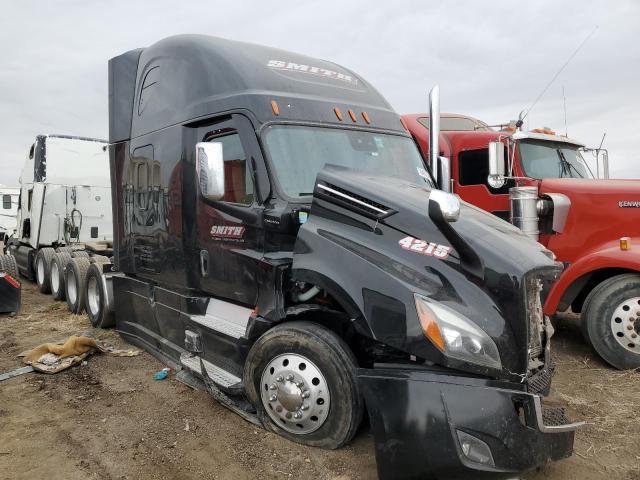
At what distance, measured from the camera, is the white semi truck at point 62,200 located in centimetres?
1010

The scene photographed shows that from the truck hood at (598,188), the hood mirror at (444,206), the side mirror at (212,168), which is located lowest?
the hood mirror at (444,206)

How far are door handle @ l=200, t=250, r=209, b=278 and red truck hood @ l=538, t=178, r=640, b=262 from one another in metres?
3.74

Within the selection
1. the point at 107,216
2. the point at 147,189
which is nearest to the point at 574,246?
the point at 147,189

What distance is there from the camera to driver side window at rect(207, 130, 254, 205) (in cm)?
392

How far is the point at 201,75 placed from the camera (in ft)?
14.4

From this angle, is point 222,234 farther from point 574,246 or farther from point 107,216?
point 107,216

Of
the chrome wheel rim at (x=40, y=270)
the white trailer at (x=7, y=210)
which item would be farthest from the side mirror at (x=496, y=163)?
the white trailer at (x=7, y=210)

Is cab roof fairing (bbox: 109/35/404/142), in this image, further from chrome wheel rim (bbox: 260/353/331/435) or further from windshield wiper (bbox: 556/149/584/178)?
windshield wiper (bbox: 556/149/584/178)

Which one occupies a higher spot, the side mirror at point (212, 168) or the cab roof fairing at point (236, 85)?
the cab roof fairing at point (236, 85)

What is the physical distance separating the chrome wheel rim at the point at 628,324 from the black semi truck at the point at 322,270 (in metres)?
1.89

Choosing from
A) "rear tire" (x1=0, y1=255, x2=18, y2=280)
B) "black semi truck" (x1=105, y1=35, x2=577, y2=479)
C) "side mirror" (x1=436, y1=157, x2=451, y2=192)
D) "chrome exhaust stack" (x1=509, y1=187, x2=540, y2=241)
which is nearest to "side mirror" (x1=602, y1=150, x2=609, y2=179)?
"chrome exhaust stack" (x1=509, y1=187, x2=540, y2=241)

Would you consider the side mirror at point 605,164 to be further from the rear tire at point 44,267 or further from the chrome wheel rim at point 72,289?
the rear tire at point 44,267

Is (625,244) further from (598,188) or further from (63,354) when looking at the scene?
(63,354)

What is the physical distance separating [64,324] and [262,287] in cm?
488
